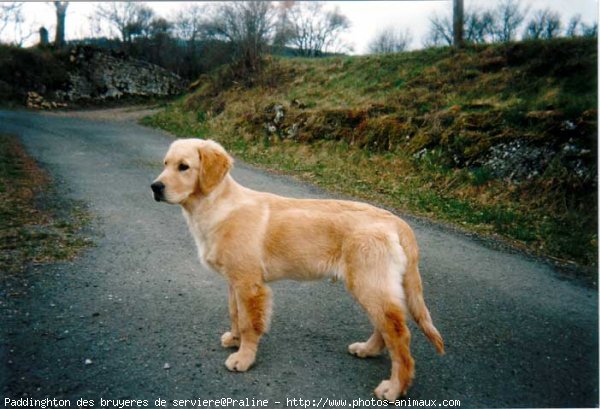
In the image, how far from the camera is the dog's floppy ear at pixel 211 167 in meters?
3.77

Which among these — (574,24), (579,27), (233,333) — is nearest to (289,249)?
(233,333)

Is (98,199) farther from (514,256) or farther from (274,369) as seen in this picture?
(514,256)

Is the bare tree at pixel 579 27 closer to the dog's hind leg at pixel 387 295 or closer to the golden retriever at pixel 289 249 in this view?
the golden retriever at pixel 289 249

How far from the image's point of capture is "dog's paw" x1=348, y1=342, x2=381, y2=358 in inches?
151

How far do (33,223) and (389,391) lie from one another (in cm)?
638

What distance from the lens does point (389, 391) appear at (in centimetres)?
329

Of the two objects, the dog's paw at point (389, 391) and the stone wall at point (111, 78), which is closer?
the dog's paw at point (389, 391)

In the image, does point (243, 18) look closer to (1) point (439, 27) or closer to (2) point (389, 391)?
(1) point (439, 27)

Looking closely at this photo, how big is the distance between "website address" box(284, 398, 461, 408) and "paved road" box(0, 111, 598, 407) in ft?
0.20

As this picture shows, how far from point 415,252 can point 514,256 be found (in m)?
3.85

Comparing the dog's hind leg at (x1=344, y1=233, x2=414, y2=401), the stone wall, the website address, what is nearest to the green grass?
the website address

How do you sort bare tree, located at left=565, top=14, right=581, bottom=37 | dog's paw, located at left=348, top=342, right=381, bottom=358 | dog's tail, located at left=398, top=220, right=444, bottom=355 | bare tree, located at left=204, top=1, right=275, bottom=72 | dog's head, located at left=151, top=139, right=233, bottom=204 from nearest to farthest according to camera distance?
dog's tail, located at left=398, top=220, right=444, bottom=355
dog's head, located at left=151, top=139, right=233, bottom=204
dog's paw, located at left=348, top=342, right=381, bottom=358
bare tree, located at left=565, top=14, right=581, bottom=37
bare tree, located at left=204, top=1, right=275, bottom=72

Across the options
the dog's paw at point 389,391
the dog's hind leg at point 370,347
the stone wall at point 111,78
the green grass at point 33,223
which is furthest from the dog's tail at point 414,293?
the stone wall at point 111,78

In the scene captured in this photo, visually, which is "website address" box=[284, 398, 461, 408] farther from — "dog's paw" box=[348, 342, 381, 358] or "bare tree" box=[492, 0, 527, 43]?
"bare tree" box=[492, 0, 527, 43]
